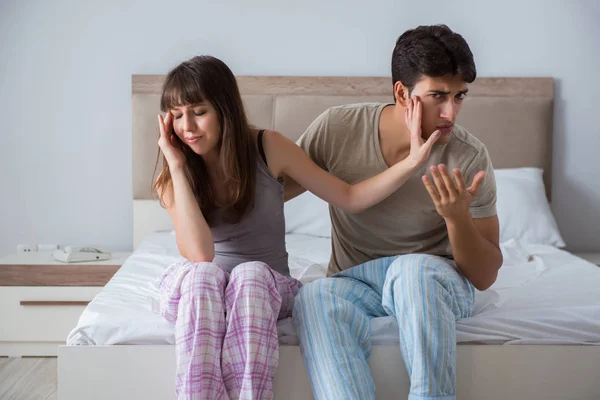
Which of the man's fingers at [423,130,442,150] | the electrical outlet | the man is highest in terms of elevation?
the man's fingers at [423,130,442,150]

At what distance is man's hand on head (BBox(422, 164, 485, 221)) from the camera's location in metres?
1.61

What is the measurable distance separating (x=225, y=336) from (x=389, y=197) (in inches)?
24.6

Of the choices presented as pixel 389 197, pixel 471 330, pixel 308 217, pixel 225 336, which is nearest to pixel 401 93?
pixel 389 197

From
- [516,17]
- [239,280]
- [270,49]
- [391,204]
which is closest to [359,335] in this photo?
[239,280]

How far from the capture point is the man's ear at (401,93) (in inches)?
72.2

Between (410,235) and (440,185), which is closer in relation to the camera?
(440,185)

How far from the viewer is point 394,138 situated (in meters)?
1.94

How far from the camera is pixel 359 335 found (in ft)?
5.34

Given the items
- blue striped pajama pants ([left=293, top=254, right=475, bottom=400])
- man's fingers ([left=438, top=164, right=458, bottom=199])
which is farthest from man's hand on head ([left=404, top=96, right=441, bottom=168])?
blue striped pajama pants ([left=293, top=254, right=475, bottom=400])

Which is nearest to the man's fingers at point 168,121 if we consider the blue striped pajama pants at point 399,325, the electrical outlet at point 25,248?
the blue striped pajama pants at point 399,325

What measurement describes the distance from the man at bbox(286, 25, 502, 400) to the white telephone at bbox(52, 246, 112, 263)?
54.6 inches

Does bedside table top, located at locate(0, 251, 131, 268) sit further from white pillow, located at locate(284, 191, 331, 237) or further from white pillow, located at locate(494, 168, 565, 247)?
white pillow, located at locate(494, 168, 565, 247)

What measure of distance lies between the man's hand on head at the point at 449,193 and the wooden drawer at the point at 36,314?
1799 millimetres

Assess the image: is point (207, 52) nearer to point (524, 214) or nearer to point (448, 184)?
point (524, 214)
